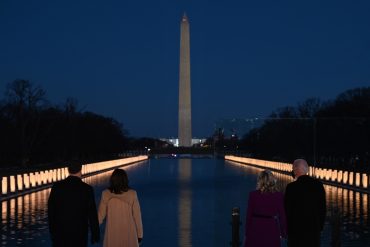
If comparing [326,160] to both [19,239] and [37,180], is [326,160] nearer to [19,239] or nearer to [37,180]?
[37,180]

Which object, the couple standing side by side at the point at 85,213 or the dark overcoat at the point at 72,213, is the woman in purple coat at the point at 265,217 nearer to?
the couple standing side by side at the point at 85,213

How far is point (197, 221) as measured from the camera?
20125mm

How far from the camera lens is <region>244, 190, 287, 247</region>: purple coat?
29.8ft

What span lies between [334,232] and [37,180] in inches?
975

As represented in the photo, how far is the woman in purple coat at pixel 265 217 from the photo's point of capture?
9062mm

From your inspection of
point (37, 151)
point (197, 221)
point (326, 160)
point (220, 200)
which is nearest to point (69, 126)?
point (37, 151)

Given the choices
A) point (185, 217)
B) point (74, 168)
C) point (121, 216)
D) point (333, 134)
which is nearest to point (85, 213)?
point (121, 216)

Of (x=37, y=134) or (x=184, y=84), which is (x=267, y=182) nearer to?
(x=37, y=134)

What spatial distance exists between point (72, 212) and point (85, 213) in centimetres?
15

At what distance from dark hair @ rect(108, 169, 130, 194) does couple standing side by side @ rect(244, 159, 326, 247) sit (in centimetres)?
148

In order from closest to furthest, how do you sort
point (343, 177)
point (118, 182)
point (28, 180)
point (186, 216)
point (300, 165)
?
point (118, 182) → point (300, 165) → point (186, 216) → point (28, 180) → point (343, 177)

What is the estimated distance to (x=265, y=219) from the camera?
30.0ft

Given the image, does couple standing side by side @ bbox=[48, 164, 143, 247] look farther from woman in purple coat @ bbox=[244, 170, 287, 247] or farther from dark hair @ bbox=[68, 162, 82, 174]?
woman in purple coat @ bbox=[244, 170, 287, 247]

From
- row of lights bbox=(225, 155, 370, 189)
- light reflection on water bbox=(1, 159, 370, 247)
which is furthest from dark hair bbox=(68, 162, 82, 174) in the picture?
row of lights bbox=(225, 155, 370, 189)
